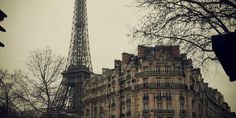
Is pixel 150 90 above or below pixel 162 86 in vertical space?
below

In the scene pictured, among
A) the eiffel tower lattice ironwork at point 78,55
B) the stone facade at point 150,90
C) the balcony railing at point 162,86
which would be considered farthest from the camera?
the eiffel tower lattice ironwork at point 78,55

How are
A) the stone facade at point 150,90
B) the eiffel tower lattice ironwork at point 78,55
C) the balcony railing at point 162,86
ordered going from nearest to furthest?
the stone facade at point 150,90, the balcony railing at point 162,86, the eiffel tower lattice ironwork at point 78,55

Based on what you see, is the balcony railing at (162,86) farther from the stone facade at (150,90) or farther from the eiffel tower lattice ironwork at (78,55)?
the eiffel tower lattice ironwork at (78,55)

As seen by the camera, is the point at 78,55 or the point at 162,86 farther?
the point at 78,55

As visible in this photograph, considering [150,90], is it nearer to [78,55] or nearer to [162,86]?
[162,86]

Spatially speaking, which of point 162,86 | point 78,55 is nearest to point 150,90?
point 162,86

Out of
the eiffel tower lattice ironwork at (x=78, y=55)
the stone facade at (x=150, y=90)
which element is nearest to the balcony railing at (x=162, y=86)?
the stone facade at (x=150, y=90)

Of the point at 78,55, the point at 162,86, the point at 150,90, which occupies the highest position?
the point at 78,55

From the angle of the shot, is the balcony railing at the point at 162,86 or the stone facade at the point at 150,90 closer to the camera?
the stone facade at the point at 150,90

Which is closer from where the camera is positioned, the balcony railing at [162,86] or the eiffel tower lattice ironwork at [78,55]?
the balcony railing at [162,86]

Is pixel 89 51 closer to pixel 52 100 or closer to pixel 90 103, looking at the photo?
pixel 90 103

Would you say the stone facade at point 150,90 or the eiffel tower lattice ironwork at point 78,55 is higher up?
the eiffel tower lattice ironwork at point 78,55

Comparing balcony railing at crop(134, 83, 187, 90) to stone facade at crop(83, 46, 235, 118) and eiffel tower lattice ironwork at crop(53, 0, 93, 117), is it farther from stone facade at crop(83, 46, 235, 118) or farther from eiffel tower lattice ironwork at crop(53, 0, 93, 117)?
eiffel tower lattice ironwork at crop(53, 0, 93, 117)

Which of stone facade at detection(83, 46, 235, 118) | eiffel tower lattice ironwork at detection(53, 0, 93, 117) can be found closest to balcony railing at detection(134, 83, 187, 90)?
stone facade at detection(83, 46, 235, 118)
